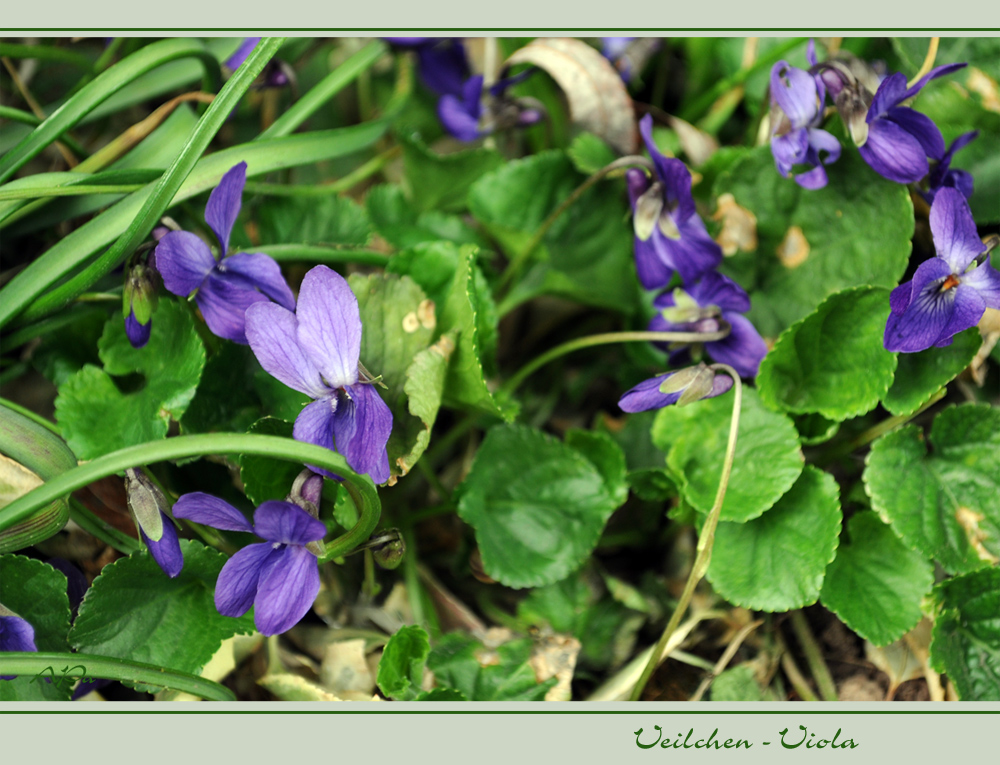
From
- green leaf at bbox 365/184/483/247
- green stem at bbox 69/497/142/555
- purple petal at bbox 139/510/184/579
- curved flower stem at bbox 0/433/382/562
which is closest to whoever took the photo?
curved flower stem at bbox 0/433/382/562

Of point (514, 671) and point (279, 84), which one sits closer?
point (514, 671)

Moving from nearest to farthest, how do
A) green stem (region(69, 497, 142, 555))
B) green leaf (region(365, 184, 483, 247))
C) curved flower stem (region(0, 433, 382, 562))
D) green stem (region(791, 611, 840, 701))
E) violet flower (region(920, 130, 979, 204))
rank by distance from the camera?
1. curved flower stem (region(0, 433, 382, 562))
2. green stem (region(69, 497, 142, 555))
3. violet flower (region(920, 130, 979, 204))
4. green stem (region(791, 611, 840, 701))
5. green leaf (region(365, 184, 483, 247))

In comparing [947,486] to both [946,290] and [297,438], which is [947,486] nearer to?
[946,290]

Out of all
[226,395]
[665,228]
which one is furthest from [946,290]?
[226,395]

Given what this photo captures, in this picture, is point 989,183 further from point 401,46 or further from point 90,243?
point 90,243

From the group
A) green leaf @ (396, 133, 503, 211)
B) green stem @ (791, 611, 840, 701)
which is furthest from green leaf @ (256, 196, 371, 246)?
green stem @ (791, 611, 840, 701)

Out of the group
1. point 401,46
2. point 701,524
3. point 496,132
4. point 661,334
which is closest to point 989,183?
point 661,334

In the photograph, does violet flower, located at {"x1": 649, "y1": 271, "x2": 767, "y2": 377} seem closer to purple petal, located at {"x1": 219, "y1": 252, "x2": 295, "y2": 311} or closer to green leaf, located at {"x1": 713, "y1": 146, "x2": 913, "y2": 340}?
green leaf, located at {"x1": 713, "y1": 146, "x2": 913, "y2": 340}
